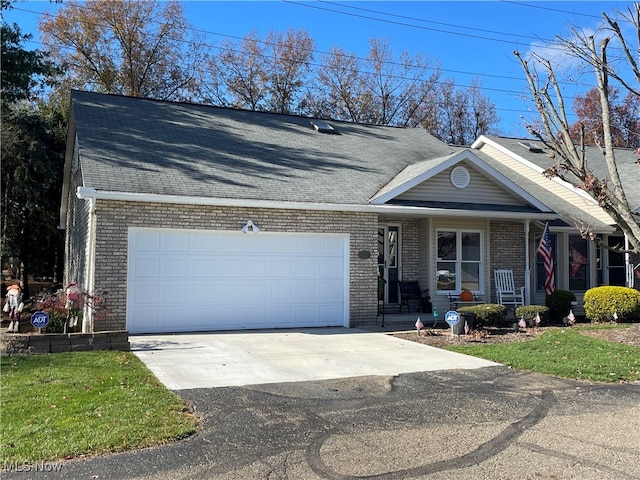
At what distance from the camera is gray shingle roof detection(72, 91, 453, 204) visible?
12133 millimetres

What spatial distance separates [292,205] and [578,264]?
10.4 metres

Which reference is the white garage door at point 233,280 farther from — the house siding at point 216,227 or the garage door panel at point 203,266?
the house siding at point 216,227

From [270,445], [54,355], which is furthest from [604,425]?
[54,355]

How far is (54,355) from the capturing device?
8477mm

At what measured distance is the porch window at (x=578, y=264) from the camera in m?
17.8

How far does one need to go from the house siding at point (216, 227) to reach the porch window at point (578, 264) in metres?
7.83

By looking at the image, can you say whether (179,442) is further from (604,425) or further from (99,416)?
(604,425)

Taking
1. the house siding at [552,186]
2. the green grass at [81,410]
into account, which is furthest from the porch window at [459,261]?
the green grass at [81,410]

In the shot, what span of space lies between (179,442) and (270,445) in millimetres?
786

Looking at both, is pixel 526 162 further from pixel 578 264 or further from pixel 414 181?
pixel 414 181

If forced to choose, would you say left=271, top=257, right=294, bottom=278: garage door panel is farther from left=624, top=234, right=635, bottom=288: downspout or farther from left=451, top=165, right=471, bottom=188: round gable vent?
left=624, top=234, right=635, bottom=288: downspout

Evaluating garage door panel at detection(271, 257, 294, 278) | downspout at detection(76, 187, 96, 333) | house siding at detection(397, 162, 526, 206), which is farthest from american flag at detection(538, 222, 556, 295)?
downspout at detection(76, 187, 96, 333)

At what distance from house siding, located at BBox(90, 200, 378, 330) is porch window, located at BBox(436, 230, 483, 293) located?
2662 mm

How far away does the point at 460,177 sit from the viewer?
14.6m
